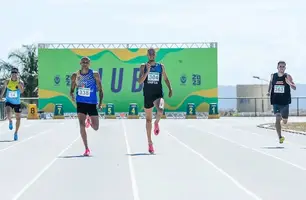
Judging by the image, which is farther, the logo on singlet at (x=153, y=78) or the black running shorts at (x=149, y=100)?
the black running shorts at (x=149, y=100)

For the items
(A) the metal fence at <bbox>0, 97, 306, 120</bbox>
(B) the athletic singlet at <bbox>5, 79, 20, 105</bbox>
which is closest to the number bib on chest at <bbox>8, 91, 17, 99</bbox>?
(B) the athletic singlet at <bbox>5, 79, 20, 105</bbox>

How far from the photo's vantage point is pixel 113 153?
589 inches

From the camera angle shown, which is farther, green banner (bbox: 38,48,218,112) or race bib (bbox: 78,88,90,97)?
green banner (bbox: 38,48,218,112)

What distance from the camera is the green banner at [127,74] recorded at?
50.8m

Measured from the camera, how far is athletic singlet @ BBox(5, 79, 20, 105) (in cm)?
1980

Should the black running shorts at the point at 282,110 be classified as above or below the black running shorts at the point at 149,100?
below

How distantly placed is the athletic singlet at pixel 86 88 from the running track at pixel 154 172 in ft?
3.68

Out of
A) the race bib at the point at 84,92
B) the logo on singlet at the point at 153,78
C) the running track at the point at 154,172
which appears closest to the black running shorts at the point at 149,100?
the logo on singlet at the point at 153,78

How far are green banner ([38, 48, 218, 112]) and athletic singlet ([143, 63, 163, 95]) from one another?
1407 inches

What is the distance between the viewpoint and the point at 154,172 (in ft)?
37.0

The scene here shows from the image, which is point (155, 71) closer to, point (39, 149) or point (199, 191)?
point (39, 149)

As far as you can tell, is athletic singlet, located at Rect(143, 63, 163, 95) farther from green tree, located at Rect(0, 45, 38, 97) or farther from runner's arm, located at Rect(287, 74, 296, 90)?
green tree, located at Rect(0, 45, 38, 97)

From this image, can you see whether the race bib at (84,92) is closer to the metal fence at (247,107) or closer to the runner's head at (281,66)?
the runner's head at (281,66)

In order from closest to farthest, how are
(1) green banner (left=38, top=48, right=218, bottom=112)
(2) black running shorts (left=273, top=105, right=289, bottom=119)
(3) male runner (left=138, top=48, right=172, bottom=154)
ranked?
(3) male runner (left=138, top=48, right=172, bottom=154)
(2) black running shorts (left=273, top=105, right=289, bottom=119)
(1) green banner (left=38, top=48, right=218, bottom=112)
